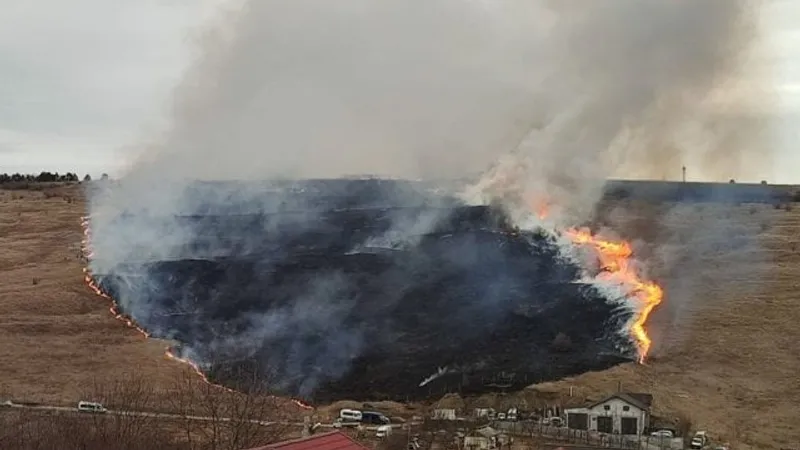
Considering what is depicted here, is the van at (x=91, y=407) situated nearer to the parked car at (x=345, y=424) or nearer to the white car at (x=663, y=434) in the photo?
the parked car at (x=345, y=424)

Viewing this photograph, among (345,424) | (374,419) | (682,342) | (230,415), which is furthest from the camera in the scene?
(682,342)

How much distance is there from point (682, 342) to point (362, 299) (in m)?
21.8

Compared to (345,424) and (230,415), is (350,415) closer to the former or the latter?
(345,424)

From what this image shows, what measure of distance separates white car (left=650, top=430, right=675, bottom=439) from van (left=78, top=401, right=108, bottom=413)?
24.6 metres

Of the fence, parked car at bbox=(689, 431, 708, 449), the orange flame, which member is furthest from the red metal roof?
parked car at bbox=(689, 431, 708, 449)

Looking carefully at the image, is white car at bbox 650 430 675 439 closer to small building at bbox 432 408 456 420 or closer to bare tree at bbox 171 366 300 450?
small building at bbox 432 408 456 420

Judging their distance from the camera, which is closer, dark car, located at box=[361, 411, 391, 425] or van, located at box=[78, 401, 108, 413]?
van, located at box=[78, 401, 108, 413]

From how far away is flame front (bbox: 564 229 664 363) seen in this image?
6022 cm

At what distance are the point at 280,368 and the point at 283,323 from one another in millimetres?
8073

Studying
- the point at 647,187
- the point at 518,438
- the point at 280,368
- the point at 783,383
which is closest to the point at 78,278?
the point at 280,368

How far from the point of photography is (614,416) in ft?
148

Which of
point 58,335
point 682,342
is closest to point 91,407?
point 58,335

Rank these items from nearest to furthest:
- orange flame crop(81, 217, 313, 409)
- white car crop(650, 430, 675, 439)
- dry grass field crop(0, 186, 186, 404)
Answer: white car crop(650, 430, 675, 439)
orange flame crop(81, 217, 313, 409)
dry grass field crop(0, 186, 186, 404)

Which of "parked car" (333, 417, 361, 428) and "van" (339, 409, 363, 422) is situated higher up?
"van" (339, 409, 363, 422)
